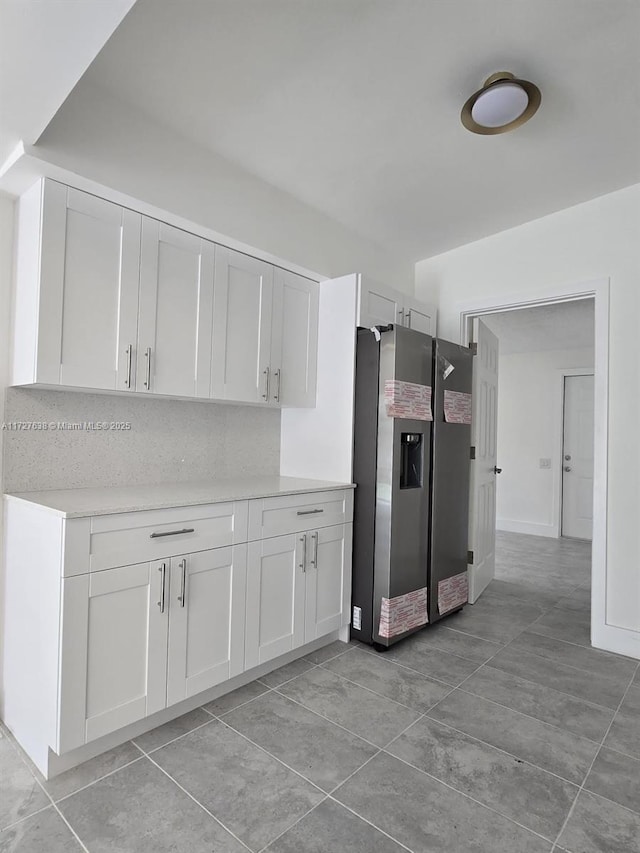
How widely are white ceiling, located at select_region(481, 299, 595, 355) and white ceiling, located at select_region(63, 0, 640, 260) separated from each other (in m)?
1.77

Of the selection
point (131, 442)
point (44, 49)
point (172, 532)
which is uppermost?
point (44, 49)

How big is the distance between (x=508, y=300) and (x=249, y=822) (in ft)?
10.6

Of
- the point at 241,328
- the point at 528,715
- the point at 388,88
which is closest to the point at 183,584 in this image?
the point at 241,328

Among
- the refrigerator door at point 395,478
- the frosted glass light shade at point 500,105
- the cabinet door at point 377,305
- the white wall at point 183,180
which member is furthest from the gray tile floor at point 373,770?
the frosted glass light shade at point 500,105

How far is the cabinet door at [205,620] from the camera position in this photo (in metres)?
2.04

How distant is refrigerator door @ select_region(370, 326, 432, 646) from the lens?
2.84 m

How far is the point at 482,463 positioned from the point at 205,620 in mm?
2529

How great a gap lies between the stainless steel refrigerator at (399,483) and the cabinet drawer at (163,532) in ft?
2.95

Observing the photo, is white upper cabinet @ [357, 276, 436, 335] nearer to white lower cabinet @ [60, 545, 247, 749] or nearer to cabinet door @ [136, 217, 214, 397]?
cabinet door @ [136, 217, 214, 397]

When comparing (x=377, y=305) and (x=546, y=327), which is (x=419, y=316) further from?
(x=546, y=327)

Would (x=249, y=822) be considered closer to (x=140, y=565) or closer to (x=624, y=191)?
(x=140, y=565)

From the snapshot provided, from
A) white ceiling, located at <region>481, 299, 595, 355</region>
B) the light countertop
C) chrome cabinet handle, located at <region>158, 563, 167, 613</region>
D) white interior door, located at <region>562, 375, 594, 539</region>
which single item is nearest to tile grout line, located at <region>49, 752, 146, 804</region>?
chrome cabinet handle, located at <region>158, 563, 167, 613</region>

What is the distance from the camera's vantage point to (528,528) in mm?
6684

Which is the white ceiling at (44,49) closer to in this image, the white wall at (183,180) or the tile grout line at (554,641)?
the white wall at (183,180)
